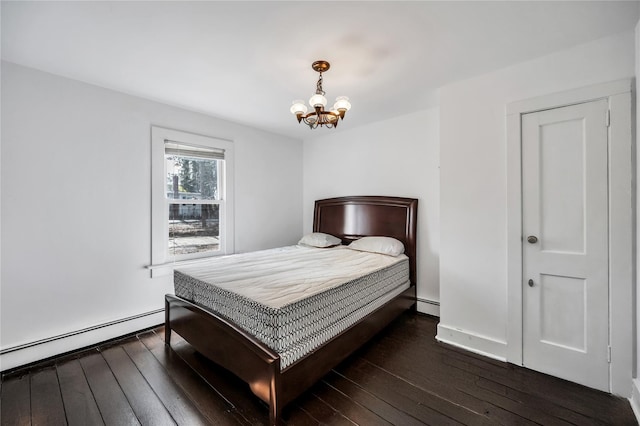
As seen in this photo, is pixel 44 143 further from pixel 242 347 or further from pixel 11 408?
pixel 242 347

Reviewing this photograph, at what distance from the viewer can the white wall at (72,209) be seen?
2182 mm

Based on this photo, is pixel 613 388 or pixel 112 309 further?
pixel 112 309

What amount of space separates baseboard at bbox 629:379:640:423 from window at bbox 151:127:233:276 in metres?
3.82

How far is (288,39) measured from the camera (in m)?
1.88

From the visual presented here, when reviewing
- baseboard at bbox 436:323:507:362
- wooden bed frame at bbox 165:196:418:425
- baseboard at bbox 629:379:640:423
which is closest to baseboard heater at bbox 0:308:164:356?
wooden bed frame at bbox 165:196:418:425

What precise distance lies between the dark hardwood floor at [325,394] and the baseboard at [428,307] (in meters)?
0.80

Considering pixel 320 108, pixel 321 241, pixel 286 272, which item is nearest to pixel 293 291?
pixel 286 272

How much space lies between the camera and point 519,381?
1.98 metres

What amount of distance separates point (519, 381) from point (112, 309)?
3.67 m

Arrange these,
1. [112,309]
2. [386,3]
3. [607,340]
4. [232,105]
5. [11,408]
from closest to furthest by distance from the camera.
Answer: [386,3] < [11,408] < [607,340] < [112,309] < [232,105]

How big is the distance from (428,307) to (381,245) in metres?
0.94

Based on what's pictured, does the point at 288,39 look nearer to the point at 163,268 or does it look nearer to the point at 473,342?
the point at 163,268

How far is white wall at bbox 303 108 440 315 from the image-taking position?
3238mm

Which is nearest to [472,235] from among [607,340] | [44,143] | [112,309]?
[607,340]
